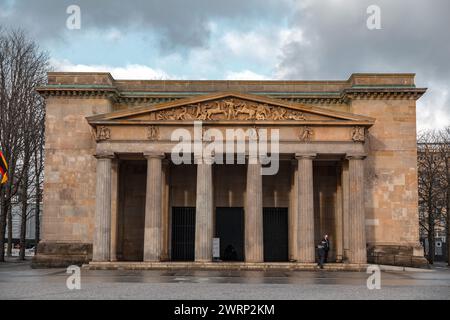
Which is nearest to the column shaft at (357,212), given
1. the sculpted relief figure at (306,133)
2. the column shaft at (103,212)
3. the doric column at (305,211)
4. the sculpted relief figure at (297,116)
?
the doric column at (305,211)

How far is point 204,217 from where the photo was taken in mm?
37594

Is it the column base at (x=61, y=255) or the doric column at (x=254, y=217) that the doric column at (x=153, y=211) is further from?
the column base at (x=61, y=255)

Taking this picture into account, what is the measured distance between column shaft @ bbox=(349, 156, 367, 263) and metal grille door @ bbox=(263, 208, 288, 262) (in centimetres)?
714

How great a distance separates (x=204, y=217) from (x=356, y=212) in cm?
947

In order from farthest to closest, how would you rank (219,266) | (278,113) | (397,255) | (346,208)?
1. (397,255)
2. (346,208)
3. (278,113)
4. (219,266)

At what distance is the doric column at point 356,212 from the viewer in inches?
1475

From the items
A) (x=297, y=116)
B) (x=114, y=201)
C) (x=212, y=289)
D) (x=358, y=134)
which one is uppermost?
(x=297, y=116)

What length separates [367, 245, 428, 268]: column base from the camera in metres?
40.7

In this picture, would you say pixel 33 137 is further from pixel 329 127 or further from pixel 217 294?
pixel 217 294

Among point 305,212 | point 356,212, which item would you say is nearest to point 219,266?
point 305,212

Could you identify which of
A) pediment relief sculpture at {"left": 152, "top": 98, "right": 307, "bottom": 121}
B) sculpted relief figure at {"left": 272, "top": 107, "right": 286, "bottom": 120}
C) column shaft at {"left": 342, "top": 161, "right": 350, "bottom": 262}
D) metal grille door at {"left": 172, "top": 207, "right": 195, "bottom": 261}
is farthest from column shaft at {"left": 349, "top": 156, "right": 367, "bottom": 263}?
metal grille door at {"left": 172, "top": 207, "right": 195, "bottom": 261}

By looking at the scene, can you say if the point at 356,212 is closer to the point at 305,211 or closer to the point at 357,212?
the point at 357,212

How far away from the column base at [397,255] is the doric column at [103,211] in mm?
17481

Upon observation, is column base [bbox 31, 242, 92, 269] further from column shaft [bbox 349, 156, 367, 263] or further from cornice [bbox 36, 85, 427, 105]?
A: column shaft [bbox 349, 156, 367, 263]
